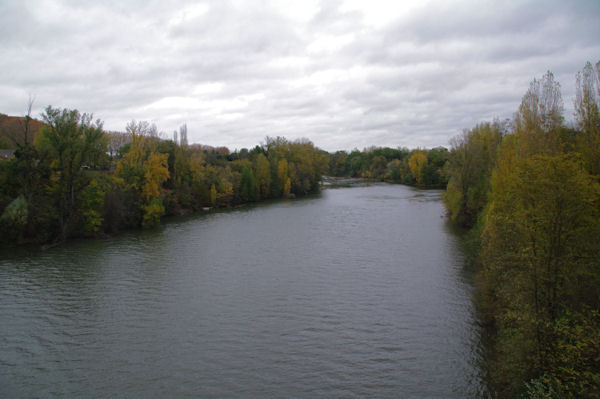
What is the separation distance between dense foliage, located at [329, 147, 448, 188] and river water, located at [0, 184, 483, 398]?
31.6 meters

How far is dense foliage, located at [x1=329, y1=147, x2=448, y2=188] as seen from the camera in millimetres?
90512

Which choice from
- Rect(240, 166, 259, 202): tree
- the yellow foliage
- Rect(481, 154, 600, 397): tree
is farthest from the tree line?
Rect(240, 166, 259, 202): tree

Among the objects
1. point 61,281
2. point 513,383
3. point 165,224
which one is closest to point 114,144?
point 165,224

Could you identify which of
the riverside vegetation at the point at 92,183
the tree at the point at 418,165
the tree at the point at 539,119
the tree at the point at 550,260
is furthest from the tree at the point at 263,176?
the tree at the point at 550,260

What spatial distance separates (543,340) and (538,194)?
3891mm

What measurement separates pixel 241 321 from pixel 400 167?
10372 centimetres

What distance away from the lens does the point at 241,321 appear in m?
16.0

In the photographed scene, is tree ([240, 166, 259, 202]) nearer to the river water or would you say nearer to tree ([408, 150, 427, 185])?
the river water

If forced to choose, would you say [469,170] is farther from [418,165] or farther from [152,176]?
[418,165]

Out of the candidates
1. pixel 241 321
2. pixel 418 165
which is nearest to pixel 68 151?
pixel 241 321

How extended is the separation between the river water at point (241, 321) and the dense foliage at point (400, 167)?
31590 millimetres

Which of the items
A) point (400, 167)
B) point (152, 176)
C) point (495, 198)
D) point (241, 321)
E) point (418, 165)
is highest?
point (400, 167)

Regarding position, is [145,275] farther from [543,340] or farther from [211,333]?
[543,340]

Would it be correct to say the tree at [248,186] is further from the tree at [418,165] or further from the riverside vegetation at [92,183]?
the tree at [418,165]
